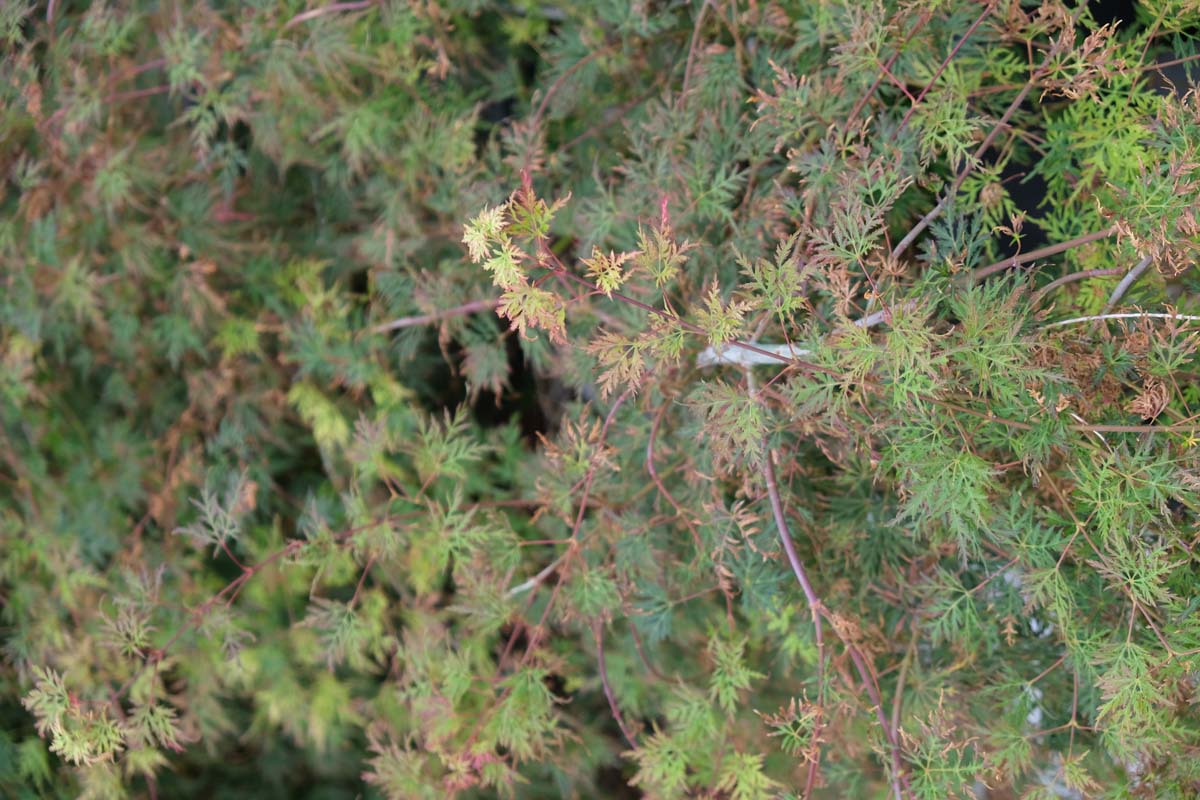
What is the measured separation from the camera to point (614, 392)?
1355 mm

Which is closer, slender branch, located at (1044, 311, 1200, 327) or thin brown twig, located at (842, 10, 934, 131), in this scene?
slender branch, located at (1044, 311, 1200, 327)

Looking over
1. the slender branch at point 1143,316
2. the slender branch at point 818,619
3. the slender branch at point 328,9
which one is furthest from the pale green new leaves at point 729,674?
the slender branch at point 328,9

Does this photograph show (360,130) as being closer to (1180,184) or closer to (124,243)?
(124,243)

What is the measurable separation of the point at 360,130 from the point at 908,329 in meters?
0.98

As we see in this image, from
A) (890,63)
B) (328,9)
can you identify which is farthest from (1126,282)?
(328,9)

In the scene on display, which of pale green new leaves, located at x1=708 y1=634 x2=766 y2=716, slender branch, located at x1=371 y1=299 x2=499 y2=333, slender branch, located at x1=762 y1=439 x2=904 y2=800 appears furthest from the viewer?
slender branch, located at x1=371 y1=299 x2=499 y2=333

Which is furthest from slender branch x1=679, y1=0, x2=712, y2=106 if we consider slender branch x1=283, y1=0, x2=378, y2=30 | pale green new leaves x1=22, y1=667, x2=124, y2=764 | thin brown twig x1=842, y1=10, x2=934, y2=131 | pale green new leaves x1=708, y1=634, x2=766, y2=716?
pale green new leaves x1=22, y1=667, x2=124, y2=764

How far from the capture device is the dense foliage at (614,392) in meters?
0.94

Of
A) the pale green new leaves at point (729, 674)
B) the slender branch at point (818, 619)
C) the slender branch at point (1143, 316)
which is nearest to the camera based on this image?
the slender branch at point (1143, 316)

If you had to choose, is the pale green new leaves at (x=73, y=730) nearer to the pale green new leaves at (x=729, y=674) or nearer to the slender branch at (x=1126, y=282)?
the pale green new leaves at (x=729, y=674)

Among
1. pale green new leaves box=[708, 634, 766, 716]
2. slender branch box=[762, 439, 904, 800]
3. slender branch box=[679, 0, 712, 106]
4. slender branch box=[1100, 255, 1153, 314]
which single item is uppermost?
slender branch box=[679, 0, 712, 106]

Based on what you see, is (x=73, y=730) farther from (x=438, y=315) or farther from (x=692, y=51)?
(x=692, y=51)

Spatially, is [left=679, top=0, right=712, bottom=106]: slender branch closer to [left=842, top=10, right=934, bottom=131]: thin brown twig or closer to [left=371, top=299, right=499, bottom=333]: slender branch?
[left=842, top=10, right=934, bottom=131]: thin brown twig

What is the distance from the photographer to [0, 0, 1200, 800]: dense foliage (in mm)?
941
